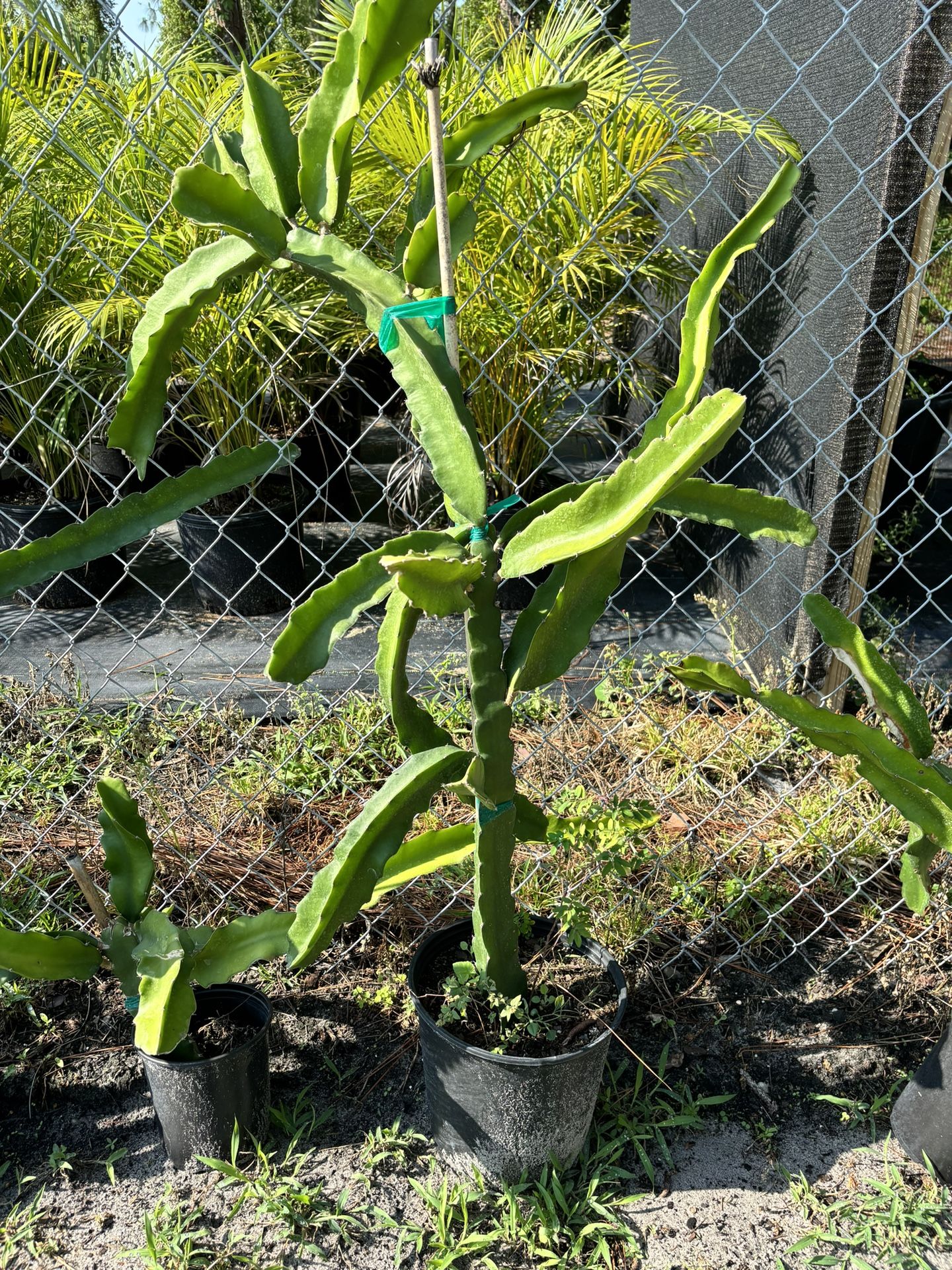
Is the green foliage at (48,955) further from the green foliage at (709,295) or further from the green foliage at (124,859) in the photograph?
the green foliage at (709,295)

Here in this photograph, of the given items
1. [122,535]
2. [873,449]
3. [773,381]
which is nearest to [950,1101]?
[873,449]

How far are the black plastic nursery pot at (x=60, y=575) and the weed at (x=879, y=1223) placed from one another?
2.74 meters

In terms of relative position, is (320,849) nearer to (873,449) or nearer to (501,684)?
(501,684)

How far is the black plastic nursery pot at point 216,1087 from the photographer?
1.51 metres

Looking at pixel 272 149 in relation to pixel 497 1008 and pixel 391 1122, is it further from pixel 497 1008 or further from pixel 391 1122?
pixel 391 1122

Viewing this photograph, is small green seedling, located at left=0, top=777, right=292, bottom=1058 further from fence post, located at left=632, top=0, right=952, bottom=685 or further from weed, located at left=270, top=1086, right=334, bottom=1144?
fence post, located at left=632, top=0, right=952, bottom=685

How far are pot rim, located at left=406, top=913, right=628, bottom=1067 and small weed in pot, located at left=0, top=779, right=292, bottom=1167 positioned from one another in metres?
0.24

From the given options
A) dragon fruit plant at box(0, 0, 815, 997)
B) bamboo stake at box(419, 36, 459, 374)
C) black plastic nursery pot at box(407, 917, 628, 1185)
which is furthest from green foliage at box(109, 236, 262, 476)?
black plastic nursery pot at box(407, 917, 628, 1185)

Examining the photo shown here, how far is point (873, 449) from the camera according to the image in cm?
218

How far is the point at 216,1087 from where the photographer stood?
153 cm

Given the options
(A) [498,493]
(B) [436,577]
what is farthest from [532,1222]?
(A) [498,493]

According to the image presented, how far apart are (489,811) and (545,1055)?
1.40 ft

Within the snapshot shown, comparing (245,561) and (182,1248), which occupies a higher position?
(245,561)

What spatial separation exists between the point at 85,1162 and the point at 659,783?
53.9 inches
